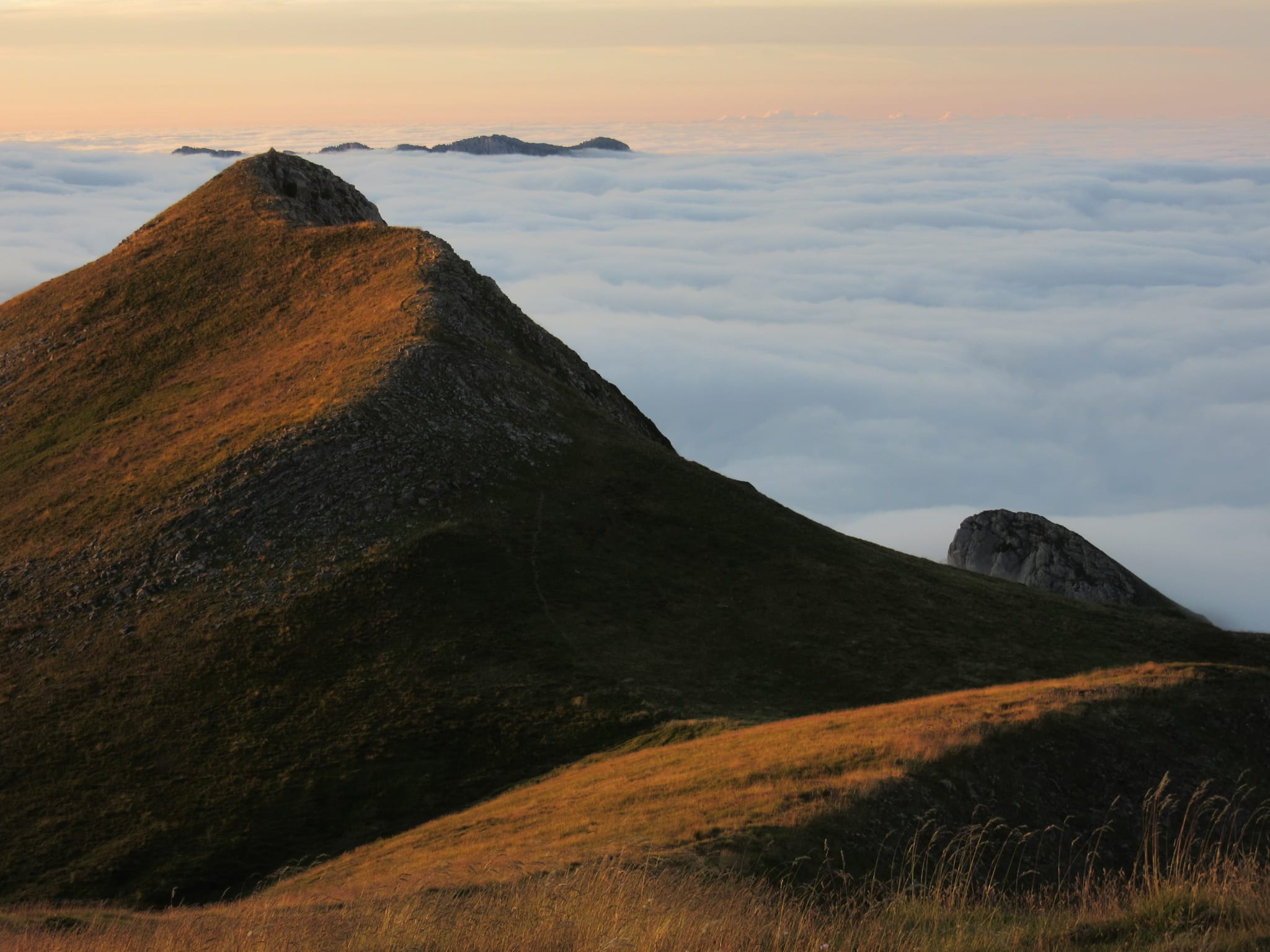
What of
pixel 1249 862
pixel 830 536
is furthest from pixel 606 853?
pixel 830 536

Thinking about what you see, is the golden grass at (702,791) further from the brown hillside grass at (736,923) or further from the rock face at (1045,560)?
the rock face at (1045,560)

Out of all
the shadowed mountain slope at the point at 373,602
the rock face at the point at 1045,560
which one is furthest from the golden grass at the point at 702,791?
the rock face at the point at 1045,560

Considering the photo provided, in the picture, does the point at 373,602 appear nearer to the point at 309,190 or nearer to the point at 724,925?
the point at 724,925

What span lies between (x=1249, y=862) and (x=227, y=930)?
15.7m

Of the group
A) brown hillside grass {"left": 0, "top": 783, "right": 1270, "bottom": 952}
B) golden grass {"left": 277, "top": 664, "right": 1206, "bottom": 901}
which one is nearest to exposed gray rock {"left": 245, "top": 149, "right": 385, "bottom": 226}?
golden grass {"left": 277, "top": 664, "right": 1206, "bottom": 901}

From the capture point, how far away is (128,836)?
43750 millimetres

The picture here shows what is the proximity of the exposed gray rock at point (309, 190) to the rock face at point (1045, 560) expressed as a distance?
84067 millimetres

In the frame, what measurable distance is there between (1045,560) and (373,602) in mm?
97328

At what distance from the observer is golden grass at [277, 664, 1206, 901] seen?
2534 centimetres

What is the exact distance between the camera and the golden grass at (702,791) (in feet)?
83.1

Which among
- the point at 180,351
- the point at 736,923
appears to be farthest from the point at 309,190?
the point at 736,923

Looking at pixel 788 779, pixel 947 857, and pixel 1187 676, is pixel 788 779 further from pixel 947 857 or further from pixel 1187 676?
pixel 1187 676

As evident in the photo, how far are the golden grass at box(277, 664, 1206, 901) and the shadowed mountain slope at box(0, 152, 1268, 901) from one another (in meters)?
6.75

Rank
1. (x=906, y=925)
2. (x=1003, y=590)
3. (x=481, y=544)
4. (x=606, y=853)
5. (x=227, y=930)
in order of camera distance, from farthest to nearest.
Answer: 1. (x=1003, y=590)
2. (x=481, y=544)
3. (x=606, y=853)
4. (x=227, y=930)
5. (x=906, y=925)
